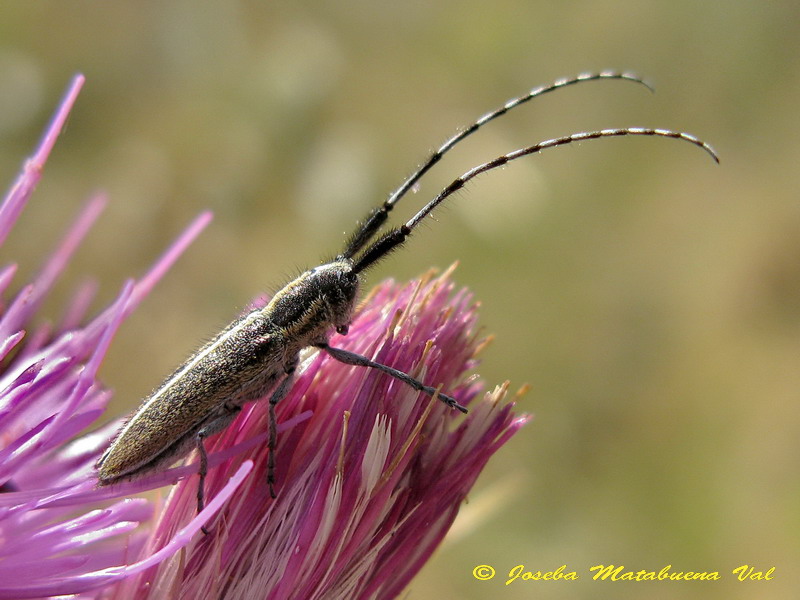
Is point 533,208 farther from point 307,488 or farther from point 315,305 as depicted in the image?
point 307,488

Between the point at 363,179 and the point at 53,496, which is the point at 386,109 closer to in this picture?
the point at 363,179

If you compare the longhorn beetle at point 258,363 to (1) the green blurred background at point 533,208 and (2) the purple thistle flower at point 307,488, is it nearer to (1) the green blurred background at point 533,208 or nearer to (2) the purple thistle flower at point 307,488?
(2) the purple thistle flower at point 307,488

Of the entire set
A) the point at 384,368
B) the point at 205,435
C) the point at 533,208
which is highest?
the point at 533,208

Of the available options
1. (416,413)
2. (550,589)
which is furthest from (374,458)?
(550,589)

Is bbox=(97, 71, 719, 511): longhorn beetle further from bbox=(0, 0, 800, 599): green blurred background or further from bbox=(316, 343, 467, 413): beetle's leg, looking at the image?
bbox=(0, 0, 800, 599): green blurred background

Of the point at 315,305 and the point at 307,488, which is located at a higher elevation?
the point at 315,305

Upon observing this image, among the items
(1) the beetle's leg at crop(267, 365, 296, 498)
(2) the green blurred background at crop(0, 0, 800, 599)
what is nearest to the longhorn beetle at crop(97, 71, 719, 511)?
(1) the beetle's leg at crop(267, 365, 296, 498)

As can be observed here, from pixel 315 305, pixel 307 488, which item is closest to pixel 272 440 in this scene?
pixel 307 488

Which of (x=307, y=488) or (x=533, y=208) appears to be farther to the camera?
(x=533, y=208)
